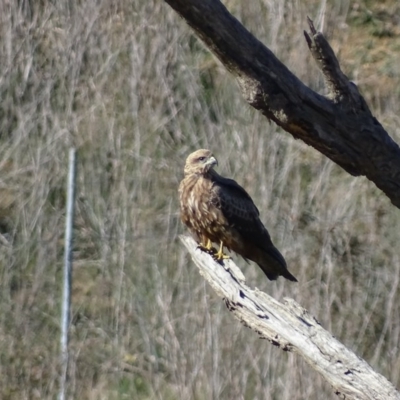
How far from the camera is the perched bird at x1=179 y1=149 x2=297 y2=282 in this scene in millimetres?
5965

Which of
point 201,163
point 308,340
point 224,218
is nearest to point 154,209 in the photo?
point 201,163

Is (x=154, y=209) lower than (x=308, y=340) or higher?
higher

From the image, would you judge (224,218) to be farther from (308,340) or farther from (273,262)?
(308,340)

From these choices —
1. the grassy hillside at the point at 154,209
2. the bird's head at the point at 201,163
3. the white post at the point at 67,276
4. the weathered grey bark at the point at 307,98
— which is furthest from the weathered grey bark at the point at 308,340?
the white post at the point at 67,276

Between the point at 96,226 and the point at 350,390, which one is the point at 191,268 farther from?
the point at 350,390

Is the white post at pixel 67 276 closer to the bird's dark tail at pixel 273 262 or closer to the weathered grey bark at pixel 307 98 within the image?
the bird's dark tail at pixel 273 262

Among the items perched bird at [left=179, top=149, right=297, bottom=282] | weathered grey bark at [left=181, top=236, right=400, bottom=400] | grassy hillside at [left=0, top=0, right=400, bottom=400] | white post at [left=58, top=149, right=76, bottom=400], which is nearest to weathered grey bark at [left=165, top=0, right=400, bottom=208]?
weathered grey bark at [left=181, top=236, right=400, bottom=400]

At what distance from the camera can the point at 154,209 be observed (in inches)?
314

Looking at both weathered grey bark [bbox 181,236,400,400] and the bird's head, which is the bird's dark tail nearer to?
the bird's head

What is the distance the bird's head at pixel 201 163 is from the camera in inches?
238

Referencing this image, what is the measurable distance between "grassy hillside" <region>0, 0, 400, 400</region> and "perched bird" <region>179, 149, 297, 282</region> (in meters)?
1.00

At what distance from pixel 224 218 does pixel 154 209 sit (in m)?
2.07

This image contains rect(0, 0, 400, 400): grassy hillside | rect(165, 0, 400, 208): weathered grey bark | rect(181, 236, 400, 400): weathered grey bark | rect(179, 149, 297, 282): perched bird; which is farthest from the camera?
rect(0, 0, 400, 400): grassy hillside

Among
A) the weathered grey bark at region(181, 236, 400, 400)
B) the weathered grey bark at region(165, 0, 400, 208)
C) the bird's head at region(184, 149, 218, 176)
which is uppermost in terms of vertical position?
the bird's head at region(184, 149, 218, 176)
